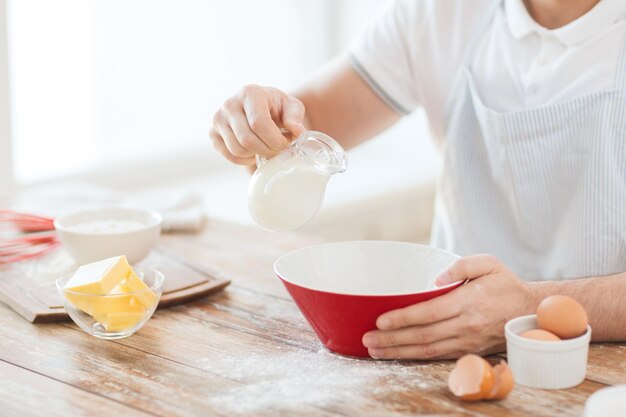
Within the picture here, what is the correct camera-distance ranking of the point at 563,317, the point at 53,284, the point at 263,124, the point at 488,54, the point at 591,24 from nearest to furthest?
1. the point at 563,317
2. the point at 263,124
3. the point at 53,284
4. the point at 591,24
5. the point at 488,54

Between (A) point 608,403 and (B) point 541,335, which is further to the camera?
(B) point 541,335

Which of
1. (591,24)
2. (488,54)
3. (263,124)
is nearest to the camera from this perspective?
(263,124)

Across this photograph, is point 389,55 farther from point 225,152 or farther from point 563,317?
point 563,317

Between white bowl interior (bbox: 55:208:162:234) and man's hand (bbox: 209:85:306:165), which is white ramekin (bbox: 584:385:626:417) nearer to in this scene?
man's hand (bbox: 209:85:306:165)

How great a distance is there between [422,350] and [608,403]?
25 cm

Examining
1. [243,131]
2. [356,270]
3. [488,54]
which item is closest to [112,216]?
[243,131]

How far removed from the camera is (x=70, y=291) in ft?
4.02

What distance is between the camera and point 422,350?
45.9 inches

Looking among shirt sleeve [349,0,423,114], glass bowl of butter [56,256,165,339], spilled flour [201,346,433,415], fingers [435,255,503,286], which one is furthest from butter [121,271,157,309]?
shirt sleeve [349,0,423,114]

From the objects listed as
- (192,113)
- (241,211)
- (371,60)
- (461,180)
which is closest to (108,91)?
(192,113)

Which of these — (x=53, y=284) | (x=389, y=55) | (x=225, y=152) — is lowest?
(x=53, y=284)

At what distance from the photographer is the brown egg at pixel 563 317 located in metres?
1.09

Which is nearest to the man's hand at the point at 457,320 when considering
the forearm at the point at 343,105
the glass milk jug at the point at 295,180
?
the glass milk jug at the point at 295,180

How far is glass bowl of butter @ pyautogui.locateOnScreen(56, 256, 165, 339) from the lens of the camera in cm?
122
